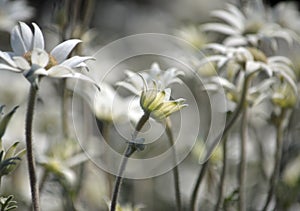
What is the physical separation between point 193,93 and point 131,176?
30 cm

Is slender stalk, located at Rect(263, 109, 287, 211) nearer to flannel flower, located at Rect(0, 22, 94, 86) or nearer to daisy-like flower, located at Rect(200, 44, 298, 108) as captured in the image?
daisy-like flower, located at Rect(200, 44, 298, 108)

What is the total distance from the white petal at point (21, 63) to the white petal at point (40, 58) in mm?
17

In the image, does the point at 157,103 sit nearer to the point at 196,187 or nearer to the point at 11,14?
the point at 196,187

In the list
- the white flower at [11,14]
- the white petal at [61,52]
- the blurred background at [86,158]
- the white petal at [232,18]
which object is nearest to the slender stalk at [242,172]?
the blurred background at [86,158]

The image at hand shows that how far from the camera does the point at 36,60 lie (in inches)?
33.6

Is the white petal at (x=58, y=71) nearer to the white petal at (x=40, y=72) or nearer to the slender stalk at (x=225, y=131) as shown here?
the white petal at (x=40, y=72)

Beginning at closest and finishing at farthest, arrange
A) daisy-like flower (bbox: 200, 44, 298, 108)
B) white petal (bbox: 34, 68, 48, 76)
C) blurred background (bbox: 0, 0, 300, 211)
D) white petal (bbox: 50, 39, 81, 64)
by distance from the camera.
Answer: white petal (bbox: 34, 68, 48, 76)
white petal (bbox: 50, 39, 81, 64)
daisy-like flower (bbox: 200, 44, 298, 108)
blurred background (bbox: 0, 0, 300, 211)

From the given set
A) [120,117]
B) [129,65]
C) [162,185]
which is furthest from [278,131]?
[129,65]

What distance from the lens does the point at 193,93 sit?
1.81 metres

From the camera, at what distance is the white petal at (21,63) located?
2.71 ft

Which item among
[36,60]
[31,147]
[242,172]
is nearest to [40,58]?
[36,60]

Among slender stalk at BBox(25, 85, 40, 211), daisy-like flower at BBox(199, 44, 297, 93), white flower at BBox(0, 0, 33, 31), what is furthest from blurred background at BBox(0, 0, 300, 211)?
slender stalk at BBox(25, 85, 40, 211)

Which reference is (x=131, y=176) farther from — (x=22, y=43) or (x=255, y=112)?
(x=22, y=43)

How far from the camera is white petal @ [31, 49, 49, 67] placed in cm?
85
